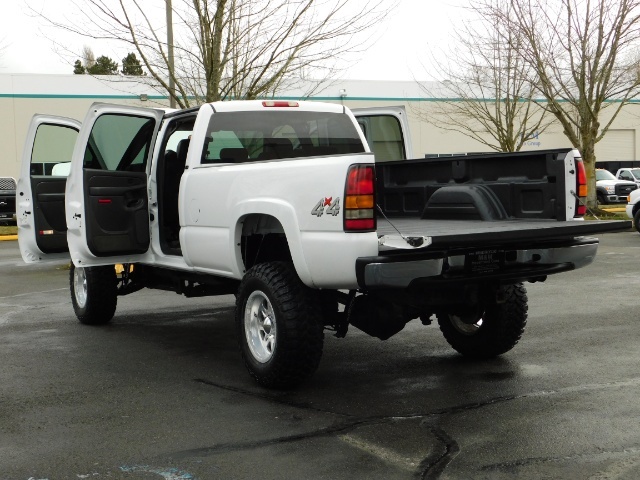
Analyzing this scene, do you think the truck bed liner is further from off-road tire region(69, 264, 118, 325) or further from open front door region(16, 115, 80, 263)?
open front door region(16, 115, 80, 263)

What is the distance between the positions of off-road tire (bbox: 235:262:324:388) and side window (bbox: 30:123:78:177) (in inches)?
139

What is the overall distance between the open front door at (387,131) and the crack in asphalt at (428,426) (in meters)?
3.35

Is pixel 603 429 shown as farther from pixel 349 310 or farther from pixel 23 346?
pixel 23 346

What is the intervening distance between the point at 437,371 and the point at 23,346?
12.3 feet

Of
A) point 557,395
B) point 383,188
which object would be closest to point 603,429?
point 557,395

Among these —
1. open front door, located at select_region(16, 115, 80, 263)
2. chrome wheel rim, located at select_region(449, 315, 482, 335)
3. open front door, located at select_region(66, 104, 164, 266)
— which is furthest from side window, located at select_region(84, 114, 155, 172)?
chrome wheel rim, located at select_region(449, 315, 482, 335)

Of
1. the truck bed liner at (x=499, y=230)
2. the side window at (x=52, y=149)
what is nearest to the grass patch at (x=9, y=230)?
the side window at (x=52, y=149)

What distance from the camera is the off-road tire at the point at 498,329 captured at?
22.4ft

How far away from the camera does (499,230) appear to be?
17.5ft

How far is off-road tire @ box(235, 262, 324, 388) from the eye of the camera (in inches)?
227

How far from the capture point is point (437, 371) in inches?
261

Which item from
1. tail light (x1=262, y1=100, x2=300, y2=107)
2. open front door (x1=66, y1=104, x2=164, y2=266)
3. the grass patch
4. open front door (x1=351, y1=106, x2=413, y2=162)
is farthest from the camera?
the grass patch

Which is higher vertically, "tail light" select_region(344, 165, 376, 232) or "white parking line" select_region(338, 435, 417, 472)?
"tail light" select_region(344, 165, 376, 232)

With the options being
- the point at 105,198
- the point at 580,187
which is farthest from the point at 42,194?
the point at 580,187
